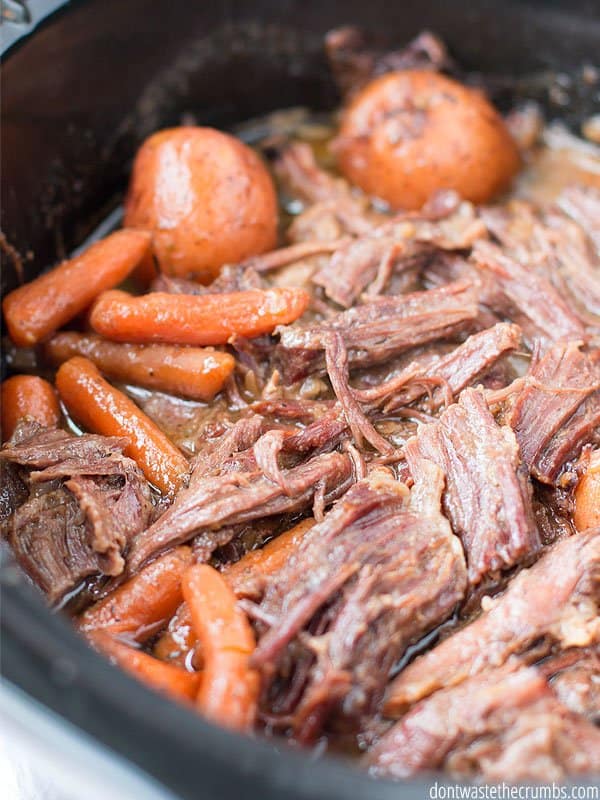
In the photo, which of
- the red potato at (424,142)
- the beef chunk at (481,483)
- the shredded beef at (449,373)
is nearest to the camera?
the beef chunk at (481,483)

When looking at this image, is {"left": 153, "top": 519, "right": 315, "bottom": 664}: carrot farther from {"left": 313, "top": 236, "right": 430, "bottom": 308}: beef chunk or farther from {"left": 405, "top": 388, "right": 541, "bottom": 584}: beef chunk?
{"left": 313, "top": 236, "right": 430, "bottom": 308}: beef chunk

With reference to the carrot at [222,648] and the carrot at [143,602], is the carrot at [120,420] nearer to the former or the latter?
the carrot at [143,602]

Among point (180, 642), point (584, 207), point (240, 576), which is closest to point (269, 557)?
point (240, 576)

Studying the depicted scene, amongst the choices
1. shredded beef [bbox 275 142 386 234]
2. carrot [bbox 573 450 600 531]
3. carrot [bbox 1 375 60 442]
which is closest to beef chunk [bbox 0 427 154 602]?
carrot [bbox 1 375 60 442]

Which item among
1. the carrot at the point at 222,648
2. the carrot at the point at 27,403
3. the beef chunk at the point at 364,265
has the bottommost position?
the beef chunk at the point at 364,265

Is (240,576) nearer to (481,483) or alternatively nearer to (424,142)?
(481,483)

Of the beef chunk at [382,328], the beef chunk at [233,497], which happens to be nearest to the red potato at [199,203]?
the beef chunk at [382,328]

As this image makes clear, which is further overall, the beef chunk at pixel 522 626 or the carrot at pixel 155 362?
the carrot at pixel 155 362
